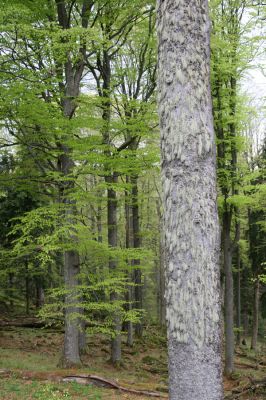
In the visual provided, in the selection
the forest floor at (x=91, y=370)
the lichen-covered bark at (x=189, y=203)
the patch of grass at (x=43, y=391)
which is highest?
the lichen-covered bark at (x=189, y=203)

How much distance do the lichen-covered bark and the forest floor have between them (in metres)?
6.23

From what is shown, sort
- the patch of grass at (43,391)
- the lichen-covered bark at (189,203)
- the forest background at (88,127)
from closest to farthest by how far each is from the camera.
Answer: the lichen-covered bark at (189,203), the patch of grass at (43,391), the forest background at (88,127)

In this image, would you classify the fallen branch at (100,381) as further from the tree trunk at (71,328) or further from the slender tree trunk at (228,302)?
the slender tree trunk at (228,302)

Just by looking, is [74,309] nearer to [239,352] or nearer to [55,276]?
[55,276]

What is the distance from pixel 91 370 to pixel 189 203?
10363 millimetres

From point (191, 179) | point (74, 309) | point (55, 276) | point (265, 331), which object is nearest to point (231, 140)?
point (74, 309)

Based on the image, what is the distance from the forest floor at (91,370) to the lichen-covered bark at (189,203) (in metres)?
6.23

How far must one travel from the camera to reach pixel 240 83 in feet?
47.4

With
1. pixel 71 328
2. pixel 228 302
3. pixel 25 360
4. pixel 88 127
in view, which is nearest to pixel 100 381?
pixel 71 328

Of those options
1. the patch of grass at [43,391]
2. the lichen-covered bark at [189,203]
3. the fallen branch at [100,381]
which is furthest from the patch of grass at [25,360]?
the lichen-covered bark at [189,203]

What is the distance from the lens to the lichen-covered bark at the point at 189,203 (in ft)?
8.70

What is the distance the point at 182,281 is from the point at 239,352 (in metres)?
20.9

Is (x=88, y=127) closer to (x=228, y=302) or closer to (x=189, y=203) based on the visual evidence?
(x=189, y=203)

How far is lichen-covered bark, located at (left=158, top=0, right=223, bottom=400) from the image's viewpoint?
265 centimetres
